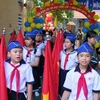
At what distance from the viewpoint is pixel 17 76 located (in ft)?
12.5

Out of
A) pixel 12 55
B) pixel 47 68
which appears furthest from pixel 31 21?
pixel 12 55

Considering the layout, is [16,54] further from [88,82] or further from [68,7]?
[68,7]

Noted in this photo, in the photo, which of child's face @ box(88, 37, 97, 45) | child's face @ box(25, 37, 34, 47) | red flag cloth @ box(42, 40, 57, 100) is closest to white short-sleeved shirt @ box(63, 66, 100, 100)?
red flag cloth @ box(42, 40, 57, 100)

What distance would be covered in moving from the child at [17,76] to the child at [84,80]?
1.83ft

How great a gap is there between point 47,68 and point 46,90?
13.2 inches

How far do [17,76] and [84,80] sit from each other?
864 millimetres

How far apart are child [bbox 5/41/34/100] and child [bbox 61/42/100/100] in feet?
1.83

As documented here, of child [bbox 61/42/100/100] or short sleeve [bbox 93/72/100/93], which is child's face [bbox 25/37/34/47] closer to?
child [bbox 61/42/100/100]

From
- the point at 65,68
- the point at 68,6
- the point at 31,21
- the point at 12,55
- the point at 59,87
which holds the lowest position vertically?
the point at 59,87

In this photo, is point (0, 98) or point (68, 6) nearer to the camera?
point (0, 98)

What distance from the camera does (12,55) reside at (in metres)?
3.83

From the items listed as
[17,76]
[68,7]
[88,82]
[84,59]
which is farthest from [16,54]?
[68,7]

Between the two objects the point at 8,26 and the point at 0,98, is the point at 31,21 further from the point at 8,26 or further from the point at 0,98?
the point at 0,98

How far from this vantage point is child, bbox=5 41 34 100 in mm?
3812
